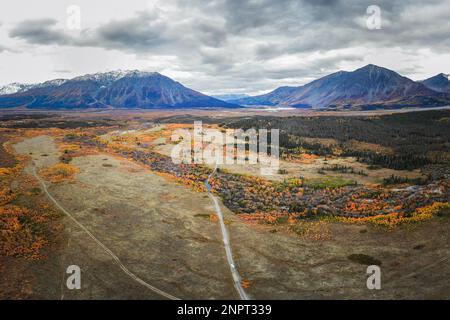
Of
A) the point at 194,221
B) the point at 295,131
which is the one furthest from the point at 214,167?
the point at 295,131

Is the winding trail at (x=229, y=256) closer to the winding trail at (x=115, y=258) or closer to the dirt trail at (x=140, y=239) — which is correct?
the dirt trail at (x=140, y=239)

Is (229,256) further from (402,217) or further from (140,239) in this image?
(402,217)

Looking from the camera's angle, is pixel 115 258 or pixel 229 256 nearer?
pixel 115 258

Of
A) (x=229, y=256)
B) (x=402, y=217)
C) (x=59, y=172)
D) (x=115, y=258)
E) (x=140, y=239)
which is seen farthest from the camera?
(x=59, y=172)

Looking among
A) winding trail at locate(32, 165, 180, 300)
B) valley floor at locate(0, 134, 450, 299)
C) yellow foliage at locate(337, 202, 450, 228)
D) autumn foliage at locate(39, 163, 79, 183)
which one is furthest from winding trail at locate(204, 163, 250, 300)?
autumn foliage at locate(39, 163, 79, 183)

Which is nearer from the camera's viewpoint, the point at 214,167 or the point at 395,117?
the point at 214,167

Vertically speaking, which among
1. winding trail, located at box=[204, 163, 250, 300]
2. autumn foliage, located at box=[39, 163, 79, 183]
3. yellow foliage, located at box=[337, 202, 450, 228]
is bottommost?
winding trail, located at box=[204, 163, 250, 300]

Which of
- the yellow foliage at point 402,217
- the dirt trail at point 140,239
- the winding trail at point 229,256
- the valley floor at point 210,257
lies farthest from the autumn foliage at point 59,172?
the yellow foliage at point 402,217

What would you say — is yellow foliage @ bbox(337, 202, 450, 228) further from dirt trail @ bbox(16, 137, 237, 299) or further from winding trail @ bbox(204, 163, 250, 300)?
dirt trail @ bbox(16, 137, 237, 299)

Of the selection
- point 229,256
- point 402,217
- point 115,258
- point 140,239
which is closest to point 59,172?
point 140,239
